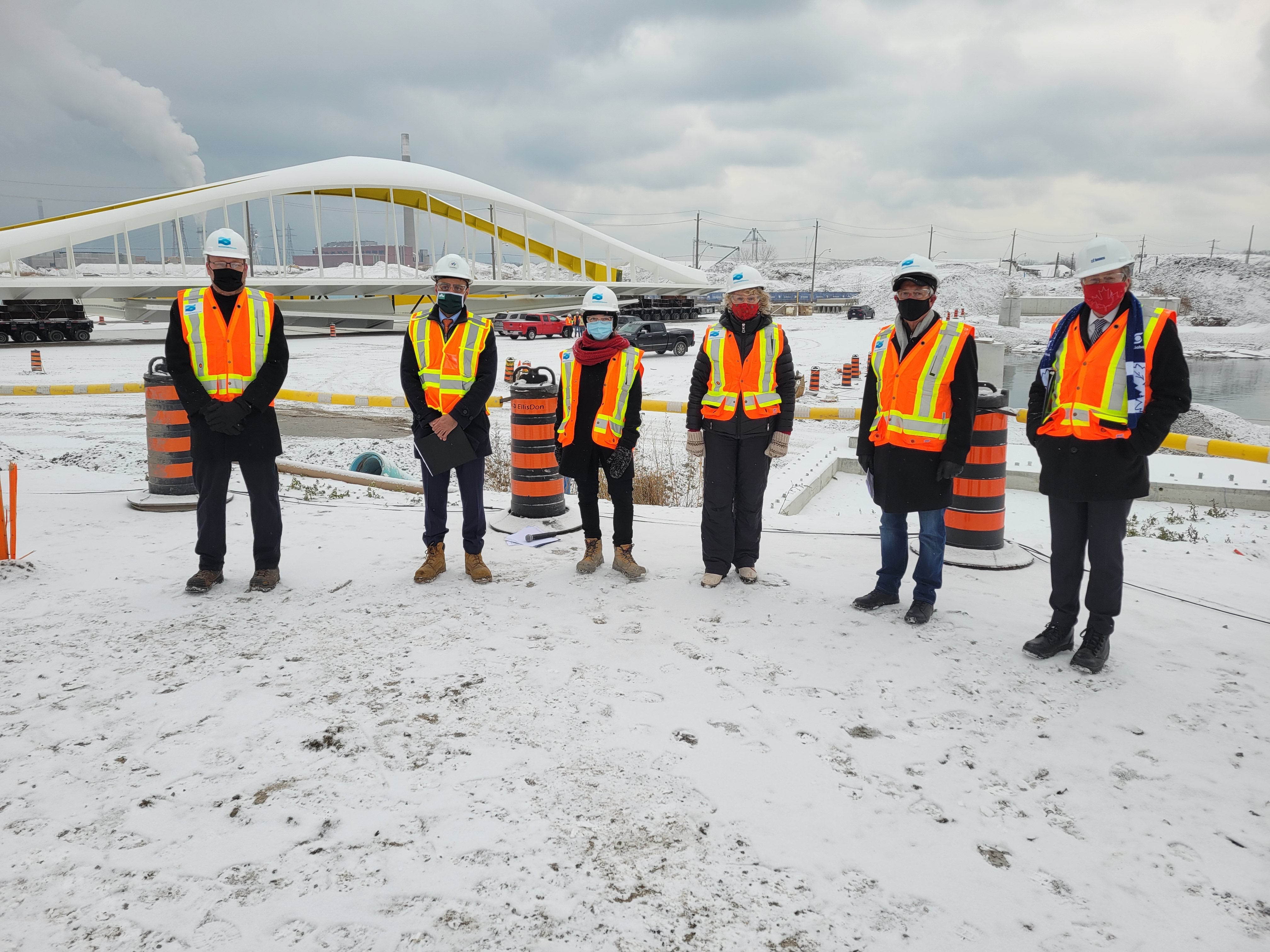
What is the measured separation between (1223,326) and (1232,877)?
6866cm

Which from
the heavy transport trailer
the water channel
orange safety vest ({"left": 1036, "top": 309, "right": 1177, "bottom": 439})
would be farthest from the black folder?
the heavy transport trailer

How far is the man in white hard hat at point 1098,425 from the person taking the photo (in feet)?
11.6

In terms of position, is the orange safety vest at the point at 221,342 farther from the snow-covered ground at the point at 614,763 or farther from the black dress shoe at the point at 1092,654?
the black dress shoe at the point at 1092,654

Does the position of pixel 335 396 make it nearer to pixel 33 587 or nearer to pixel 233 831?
pixel 33 587

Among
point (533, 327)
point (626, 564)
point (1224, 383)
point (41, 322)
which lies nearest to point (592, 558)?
point (626, 564)

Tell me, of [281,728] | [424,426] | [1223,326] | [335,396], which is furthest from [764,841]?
[1223,326]

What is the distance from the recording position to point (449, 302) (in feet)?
15.9

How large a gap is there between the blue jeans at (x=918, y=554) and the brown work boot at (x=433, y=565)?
2.70 meters

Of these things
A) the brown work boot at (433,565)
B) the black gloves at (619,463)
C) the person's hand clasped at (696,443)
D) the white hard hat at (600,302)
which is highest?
the white hard hat at (600,302)

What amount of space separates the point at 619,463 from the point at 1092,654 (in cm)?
280

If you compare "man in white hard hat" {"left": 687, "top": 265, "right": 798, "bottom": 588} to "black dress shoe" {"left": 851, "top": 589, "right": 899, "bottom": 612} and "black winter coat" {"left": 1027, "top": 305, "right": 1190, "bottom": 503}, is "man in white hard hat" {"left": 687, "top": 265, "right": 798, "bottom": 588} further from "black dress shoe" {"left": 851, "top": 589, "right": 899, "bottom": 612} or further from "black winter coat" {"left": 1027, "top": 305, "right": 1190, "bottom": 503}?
"black winter coat" {"left": 1027, "top": 305, "right": 1190, "bottom": 503}

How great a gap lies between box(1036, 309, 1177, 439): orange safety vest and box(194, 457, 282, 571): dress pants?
4.34 meters

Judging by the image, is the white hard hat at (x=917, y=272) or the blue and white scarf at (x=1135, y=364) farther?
the white hard hat at (x=917, y=272)

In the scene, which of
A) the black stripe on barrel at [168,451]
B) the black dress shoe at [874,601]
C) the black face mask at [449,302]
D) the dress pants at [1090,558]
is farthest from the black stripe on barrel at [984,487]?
the black stripe on barrel at [168,451]
